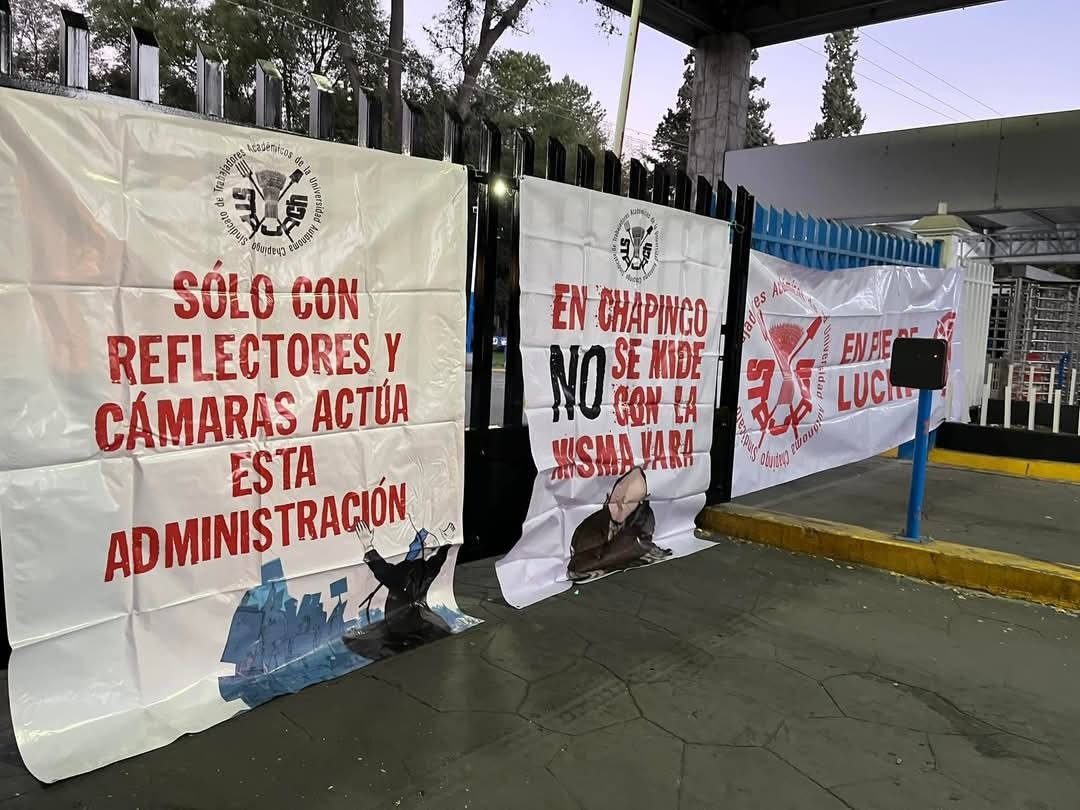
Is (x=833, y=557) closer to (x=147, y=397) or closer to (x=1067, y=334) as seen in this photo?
(x=147, y=397)

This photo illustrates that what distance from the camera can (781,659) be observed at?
379 cm

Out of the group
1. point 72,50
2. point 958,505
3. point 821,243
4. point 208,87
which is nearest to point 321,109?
point 208,87

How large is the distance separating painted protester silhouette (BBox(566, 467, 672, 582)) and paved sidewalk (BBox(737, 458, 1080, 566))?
1540 mm

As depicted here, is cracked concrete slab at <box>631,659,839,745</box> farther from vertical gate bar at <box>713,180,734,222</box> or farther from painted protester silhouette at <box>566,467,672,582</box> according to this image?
vertical gate bar at <box>713,180,734,222</box>

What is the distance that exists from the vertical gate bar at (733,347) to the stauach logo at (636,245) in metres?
0.99

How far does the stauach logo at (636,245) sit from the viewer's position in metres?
4.70

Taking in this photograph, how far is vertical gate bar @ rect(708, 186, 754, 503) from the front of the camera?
18.6 ft

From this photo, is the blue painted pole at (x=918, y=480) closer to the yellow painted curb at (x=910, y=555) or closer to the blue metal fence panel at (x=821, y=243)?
the yellow painted curb at (x=910, y=555)

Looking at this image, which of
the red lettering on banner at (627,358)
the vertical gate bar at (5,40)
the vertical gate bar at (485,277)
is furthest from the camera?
the red lettering on banner at (627,358)

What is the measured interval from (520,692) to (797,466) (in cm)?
382

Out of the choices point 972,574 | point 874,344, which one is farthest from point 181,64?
point 972,574

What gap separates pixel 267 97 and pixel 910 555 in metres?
4.53

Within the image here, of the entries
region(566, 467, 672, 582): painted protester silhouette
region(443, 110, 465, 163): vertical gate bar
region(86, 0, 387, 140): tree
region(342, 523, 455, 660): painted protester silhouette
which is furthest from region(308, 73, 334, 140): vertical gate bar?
region(86, 0, 387, 140): tree

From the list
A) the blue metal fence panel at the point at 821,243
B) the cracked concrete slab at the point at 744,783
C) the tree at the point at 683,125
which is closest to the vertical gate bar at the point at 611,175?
the blue metal fence panel at the point at 821,243
